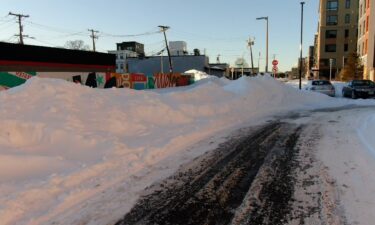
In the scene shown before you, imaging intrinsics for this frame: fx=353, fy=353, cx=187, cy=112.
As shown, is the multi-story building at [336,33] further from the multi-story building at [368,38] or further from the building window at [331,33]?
the multi-story building at [368,38]

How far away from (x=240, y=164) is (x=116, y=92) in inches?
278

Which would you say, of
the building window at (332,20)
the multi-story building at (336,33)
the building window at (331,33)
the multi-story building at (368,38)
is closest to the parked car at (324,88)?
the multi-story building at (368,38)

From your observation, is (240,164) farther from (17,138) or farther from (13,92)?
(13,92)

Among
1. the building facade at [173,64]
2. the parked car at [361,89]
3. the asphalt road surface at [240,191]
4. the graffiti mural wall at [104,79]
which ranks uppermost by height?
the building facade at [173,64]

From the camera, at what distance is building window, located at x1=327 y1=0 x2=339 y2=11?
89062 mm

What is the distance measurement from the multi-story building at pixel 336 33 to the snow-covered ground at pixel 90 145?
3259 inches

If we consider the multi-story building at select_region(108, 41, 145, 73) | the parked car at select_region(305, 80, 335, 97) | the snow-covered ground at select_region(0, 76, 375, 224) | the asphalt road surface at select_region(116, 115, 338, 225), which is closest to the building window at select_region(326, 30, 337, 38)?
the multi-story building at select_region(108, 41, 145, 73)

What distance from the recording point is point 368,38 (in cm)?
5172

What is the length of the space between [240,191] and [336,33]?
9448 centimetres

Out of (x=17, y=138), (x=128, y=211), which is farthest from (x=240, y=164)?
(x=17, y=138)

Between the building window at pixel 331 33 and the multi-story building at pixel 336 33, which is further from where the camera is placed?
the building window at pixel 331 33

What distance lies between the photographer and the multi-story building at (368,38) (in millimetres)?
49628

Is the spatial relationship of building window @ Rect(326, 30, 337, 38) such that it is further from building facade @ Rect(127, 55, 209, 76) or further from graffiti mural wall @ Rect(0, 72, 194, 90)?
graffiti mural wall @ Rect(0, 72, 194, 90)

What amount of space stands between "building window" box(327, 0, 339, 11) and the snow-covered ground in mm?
86084
